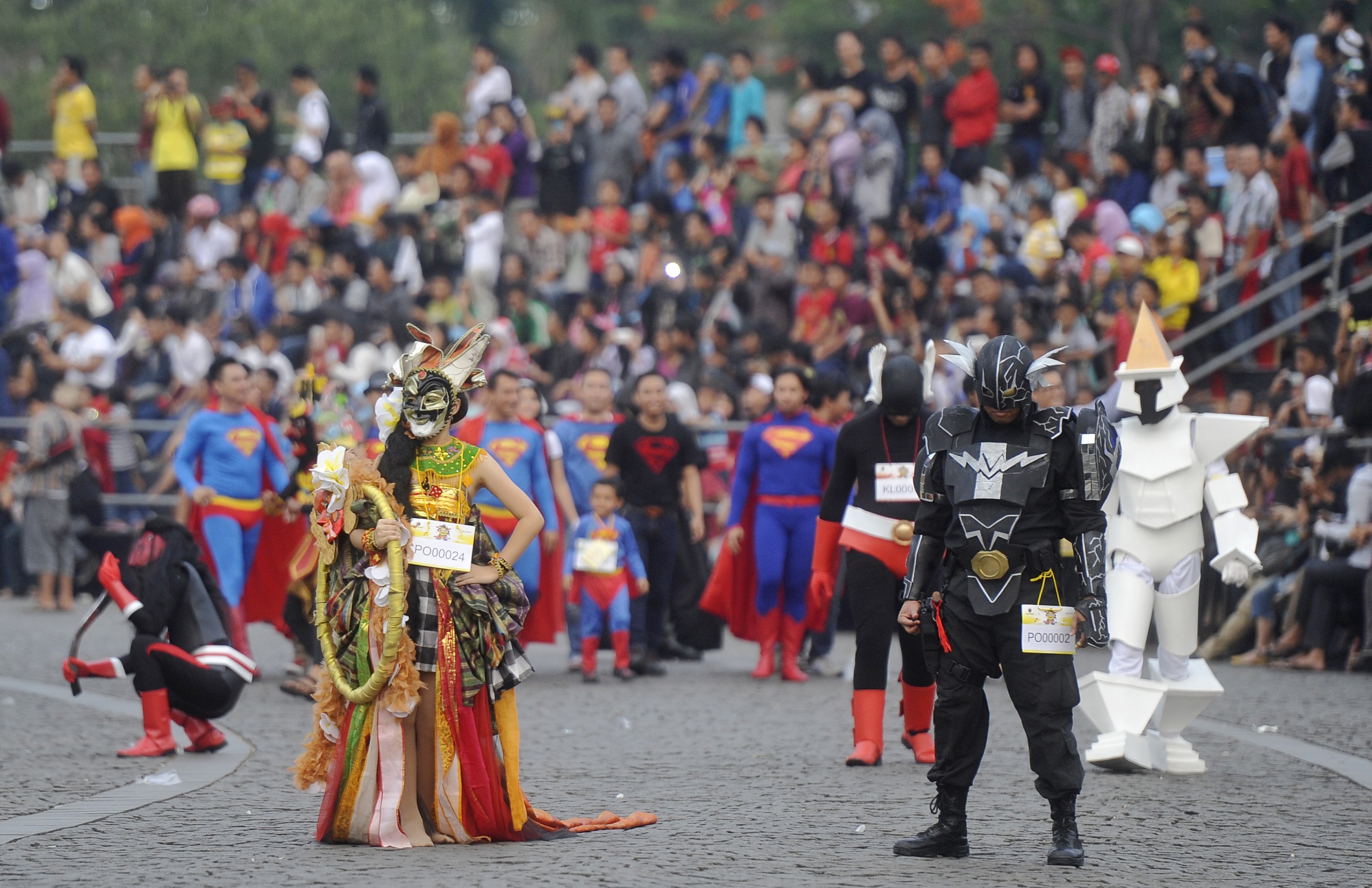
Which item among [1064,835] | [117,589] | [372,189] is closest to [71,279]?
[372,189]

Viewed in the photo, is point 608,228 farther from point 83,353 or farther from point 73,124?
point 73,124

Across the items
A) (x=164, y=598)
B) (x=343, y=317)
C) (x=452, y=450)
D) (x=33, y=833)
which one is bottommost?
(x=33, y=833)

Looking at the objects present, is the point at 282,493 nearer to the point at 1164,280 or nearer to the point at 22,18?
the point at 1164,280

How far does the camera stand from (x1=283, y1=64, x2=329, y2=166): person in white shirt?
23.3m

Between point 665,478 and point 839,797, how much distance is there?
5.65 metres

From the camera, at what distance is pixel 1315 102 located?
16828mm

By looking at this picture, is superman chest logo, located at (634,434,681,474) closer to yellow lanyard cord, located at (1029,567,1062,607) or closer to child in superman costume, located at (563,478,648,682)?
child in superman costume, located at (563,478,648,682)

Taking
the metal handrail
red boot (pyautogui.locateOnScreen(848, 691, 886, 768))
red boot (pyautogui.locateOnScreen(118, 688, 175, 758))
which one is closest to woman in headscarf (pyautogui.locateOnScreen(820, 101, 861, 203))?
the metal handrail

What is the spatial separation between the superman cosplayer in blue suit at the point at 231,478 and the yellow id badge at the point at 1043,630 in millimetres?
7027

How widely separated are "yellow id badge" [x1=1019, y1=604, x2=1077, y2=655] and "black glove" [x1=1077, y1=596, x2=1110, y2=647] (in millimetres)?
78

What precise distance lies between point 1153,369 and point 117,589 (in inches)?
209

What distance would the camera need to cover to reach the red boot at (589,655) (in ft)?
42.1

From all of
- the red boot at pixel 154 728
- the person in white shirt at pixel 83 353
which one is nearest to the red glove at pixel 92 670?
the red boot at pixel 154 728

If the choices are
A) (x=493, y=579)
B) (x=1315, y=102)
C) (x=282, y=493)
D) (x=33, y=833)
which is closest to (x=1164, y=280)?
(x=1315, y=102)
